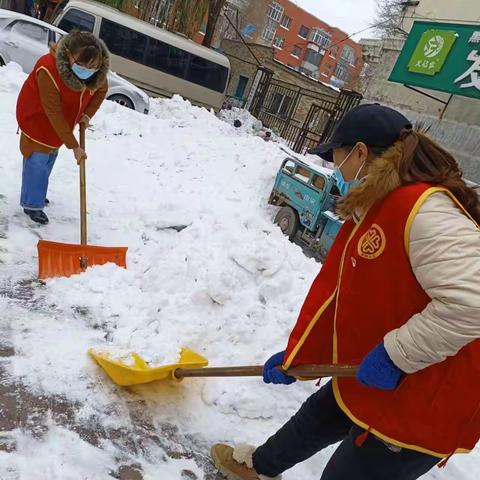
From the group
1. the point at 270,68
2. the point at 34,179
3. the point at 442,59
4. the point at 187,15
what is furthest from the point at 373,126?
the point at 270,68

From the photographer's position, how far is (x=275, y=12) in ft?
155

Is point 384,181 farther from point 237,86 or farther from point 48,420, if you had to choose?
point 237,86

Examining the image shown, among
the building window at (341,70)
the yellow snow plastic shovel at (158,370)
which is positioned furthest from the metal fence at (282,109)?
the building window at (341,70)

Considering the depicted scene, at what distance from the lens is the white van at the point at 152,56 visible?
11641 mm

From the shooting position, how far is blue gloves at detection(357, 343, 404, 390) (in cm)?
135

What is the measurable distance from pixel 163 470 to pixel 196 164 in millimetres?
5622

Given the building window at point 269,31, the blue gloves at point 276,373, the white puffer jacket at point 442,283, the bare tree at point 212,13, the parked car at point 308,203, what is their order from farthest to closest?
the building window at point 269,31, the bare tree at point 212,13, the parked car at point 308,203, the blue gloves at point 276,373, the white puffer jacket at point 442,283

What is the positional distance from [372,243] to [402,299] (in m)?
0.19

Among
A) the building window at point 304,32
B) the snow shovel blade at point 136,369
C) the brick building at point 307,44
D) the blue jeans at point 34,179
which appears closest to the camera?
the snow shovel blade at point 136,369

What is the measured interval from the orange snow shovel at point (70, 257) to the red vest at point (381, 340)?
220 centimetres

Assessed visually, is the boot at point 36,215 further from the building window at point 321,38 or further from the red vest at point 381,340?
the building window at point 321,38

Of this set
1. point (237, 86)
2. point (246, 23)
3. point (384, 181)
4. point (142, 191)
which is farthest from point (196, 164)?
point (246, 23)

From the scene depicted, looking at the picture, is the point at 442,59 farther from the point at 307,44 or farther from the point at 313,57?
the point at 313,57

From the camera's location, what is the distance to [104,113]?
785 centimetres
